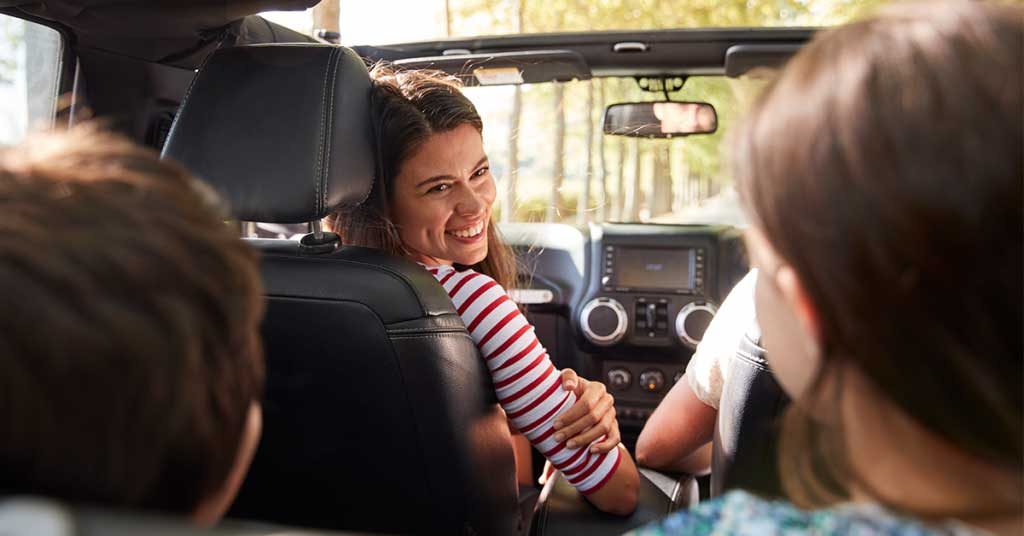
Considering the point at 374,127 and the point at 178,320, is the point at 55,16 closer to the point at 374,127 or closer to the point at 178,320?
the point at 374,127

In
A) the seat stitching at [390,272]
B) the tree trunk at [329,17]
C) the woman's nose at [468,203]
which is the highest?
the tree trunk at [329,17]

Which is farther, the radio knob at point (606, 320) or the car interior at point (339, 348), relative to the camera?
the radio knob at point (606, 320)

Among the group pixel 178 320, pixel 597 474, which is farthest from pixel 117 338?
pixel 597 474

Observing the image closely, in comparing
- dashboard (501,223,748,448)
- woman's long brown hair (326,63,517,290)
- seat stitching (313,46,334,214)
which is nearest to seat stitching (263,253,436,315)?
seat stitching (313,46,334,214)

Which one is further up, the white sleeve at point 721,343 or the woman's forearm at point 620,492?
the white sleeve at point 721,343

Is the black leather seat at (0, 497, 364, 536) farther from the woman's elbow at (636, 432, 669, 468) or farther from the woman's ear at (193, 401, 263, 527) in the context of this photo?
the woman's elbow at (636, 432, 669, 468)

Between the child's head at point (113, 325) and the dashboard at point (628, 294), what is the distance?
2951 mm

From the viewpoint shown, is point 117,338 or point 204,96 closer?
point 117,338

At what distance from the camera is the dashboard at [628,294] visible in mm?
3896

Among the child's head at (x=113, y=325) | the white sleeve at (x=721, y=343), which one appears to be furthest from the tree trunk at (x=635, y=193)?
the child's head at (x=113, y=325)

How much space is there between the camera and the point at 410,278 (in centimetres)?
189

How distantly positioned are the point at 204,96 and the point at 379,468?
3.07 ft

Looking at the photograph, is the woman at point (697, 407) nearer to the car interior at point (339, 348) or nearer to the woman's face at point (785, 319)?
the car interior at point (339, 348)

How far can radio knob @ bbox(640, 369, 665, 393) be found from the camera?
4.02 metres
